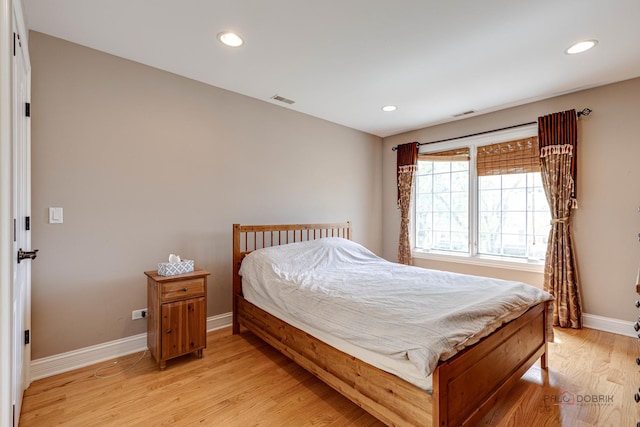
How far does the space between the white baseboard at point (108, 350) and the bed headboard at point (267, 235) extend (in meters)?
0.55

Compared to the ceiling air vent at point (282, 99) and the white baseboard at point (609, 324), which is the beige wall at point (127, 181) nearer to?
the ceiling air vent at point (282, 99)

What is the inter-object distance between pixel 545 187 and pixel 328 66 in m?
2.75

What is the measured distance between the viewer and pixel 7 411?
122 centimetres

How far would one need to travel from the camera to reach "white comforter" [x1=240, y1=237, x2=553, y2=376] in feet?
4.89

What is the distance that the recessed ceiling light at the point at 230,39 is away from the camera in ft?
7.16

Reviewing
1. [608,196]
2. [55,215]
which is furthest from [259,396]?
[608,196]

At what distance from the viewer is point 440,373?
1.35m

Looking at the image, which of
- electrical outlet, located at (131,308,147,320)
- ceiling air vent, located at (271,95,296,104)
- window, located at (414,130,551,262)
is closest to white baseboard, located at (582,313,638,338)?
window, located at (414,130,551,262)

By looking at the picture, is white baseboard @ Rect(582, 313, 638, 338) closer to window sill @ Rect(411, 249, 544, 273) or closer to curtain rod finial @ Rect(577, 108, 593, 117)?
window sill @ Rect(411, 249, 544, 273)

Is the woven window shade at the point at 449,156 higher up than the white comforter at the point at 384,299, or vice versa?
the woven window shade at the point at 449,156

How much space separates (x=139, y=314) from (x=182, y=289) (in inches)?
24.8

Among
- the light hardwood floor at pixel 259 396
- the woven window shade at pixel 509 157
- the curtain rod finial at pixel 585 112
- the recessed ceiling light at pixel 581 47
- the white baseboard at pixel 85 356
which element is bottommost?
the light hardwood floor at pixel 259 396

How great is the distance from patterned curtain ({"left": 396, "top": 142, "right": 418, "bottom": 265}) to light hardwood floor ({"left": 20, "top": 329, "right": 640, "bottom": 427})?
7.40ft

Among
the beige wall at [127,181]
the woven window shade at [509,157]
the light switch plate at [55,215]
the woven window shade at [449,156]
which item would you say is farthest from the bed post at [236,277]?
the woven window shade at [509,157]
